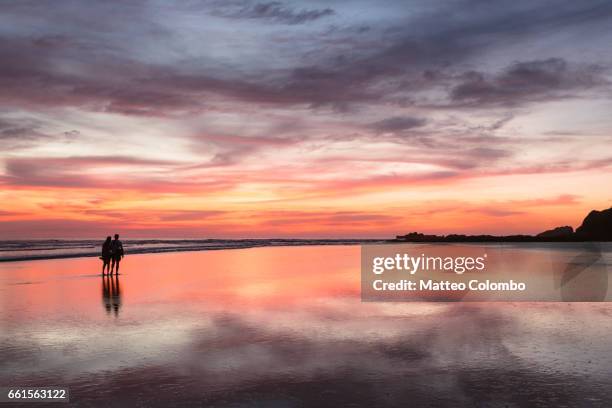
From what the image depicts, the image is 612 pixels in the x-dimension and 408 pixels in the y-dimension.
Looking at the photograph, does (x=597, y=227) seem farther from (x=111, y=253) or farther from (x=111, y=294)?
(x=111, y=294)

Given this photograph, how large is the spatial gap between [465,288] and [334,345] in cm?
1355

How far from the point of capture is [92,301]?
18953 mm

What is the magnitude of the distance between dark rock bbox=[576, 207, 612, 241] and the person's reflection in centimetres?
10382

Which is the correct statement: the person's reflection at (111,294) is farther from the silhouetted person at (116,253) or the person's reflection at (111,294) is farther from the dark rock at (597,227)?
the dark rock at (597,227)

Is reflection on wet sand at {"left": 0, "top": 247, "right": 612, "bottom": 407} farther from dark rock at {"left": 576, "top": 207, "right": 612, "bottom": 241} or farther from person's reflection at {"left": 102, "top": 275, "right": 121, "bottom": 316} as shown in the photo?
dark rock at {"left": 576, "top": 207, "right": 612, "bottom": 241}

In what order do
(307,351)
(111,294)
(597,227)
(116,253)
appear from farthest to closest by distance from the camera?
(597,227)
(116,253)
(111,294)
(307,351)

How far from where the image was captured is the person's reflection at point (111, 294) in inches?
686

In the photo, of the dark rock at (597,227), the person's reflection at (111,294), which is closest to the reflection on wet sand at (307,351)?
the person's reflection at (111,294)

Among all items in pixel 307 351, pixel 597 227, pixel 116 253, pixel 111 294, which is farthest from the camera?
pixel 597 227

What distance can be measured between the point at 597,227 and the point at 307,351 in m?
122

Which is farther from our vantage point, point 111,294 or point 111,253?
point 111,253

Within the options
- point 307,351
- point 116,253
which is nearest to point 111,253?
point 116,253

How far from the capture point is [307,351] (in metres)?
11.2

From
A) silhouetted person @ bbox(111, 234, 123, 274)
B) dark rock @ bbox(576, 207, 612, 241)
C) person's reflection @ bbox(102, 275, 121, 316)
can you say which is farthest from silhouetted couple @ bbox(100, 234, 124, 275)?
dark rock @ bbox(576, 207, 612, 241)
